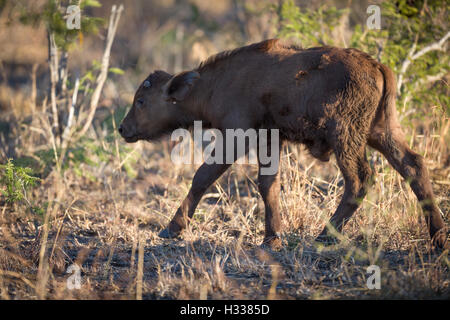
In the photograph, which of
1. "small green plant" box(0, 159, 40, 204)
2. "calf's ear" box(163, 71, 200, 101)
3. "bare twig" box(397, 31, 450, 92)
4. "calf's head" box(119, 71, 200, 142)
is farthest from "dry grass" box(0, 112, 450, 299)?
"calf's ear" box(163, 71, 200, 101)

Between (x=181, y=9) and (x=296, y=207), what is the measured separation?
49.3 feet

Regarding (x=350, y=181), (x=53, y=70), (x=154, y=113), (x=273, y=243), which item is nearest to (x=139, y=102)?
(x=154, y=113)

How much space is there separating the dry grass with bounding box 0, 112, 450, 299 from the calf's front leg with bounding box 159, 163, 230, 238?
16cm

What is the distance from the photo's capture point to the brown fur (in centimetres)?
507

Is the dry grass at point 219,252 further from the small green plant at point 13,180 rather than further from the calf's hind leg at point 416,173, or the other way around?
the small green plant at point 13,180

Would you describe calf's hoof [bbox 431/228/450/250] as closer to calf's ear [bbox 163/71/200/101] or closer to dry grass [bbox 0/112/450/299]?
dry grass [bbox 0/112/450/299]

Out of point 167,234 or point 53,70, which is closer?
point 167,234

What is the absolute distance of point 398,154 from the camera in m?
5.21

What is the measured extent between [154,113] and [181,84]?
0.58 meters

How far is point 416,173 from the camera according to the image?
16.8 ft

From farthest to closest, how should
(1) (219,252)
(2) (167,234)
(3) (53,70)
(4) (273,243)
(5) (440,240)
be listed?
1. (3) (53,70)
2. (2) (167,234)
3. (4) (273,243)
4. (1) (219,252)
5. (5) (440,240)

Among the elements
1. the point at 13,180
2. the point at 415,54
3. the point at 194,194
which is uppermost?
the point at 415,54

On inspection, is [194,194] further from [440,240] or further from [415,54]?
[415,54]

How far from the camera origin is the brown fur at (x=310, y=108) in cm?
507
